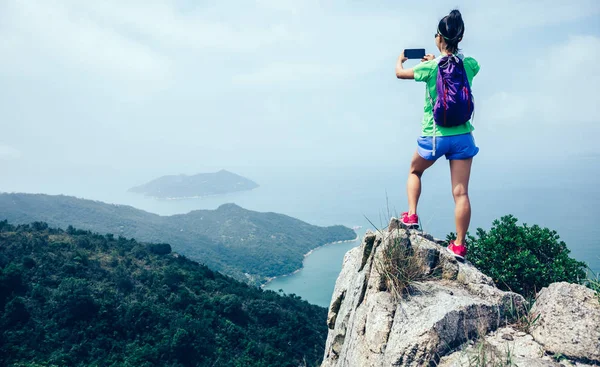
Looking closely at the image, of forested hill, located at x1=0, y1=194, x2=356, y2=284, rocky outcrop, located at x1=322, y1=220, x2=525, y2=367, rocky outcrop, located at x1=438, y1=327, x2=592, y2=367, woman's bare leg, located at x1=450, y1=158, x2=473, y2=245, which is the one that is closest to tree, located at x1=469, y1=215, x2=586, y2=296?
rocky outcrop, located at x1=322, y1=220, x2=525, y2=367

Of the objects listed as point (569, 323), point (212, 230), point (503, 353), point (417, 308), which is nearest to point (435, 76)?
point (417, 308)

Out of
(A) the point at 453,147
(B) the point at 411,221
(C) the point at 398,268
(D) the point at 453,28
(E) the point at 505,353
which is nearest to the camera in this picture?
(E) the point at 505,353

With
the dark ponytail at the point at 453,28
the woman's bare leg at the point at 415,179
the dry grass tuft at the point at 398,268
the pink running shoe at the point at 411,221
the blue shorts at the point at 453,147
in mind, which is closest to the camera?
the dry grass tuft at the point at 398,268

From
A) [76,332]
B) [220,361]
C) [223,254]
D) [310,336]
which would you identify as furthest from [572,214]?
[76,332]

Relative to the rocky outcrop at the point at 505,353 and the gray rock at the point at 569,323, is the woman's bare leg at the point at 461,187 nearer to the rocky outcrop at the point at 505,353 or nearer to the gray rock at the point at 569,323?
the gray rock at the point at 569,323

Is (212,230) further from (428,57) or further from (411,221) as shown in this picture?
(428,57)

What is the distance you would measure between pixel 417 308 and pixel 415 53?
2.58 metres

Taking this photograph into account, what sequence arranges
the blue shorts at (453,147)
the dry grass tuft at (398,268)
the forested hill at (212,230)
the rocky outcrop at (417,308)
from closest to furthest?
the rocky outcrop at (417,308)
the dry grass tuft at (398,268)
the blue shorts at (453,147)
the forested hill at (212,230)

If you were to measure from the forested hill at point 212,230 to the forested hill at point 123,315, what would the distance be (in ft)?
148

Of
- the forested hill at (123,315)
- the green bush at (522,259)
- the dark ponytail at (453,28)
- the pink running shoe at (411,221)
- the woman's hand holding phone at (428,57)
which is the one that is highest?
the dark ponytail at (453,28)

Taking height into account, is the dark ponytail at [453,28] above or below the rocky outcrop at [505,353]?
above

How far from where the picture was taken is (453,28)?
358 centimetres

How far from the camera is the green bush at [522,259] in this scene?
6.11 meters

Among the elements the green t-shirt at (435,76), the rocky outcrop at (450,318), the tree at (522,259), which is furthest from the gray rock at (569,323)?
the tree at (522,259)
